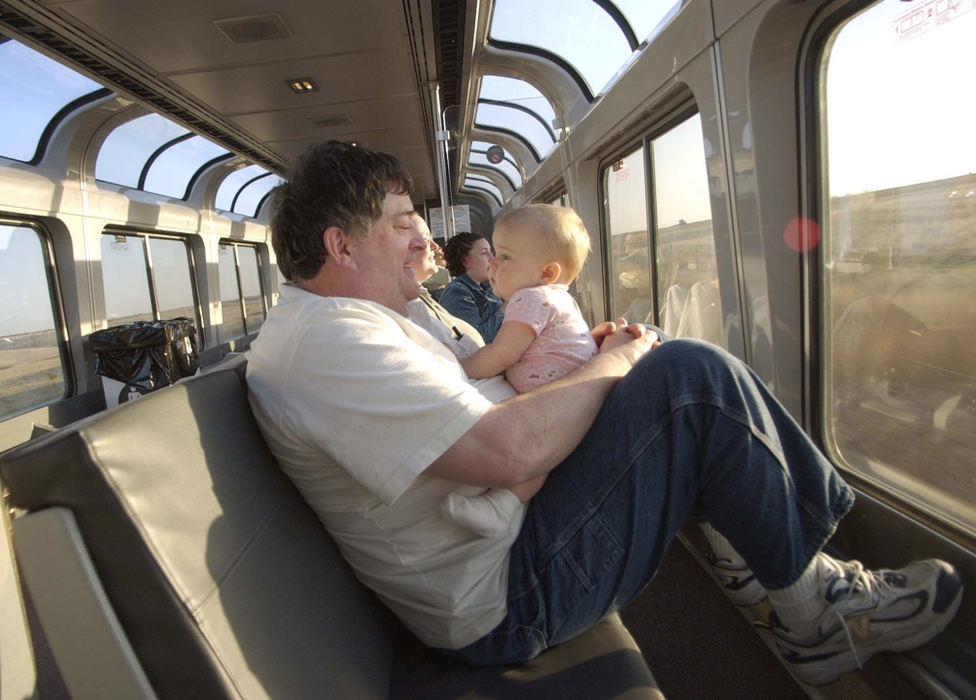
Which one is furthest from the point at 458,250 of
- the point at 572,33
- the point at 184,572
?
the point at 184,572

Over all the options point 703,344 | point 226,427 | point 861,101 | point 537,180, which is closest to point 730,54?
point 861,101

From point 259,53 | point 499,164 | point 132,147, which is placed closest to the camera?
point 259,53

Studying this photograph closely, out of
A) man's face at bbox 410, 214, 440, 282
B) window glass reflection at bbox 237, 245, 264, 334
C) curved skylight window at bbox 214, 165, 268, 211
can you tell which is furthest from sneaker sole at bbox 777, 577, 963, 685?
window glass reflection at bbox 237, 245, 264, 334

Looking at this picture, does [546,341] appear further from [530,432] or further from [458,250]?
[458,250]

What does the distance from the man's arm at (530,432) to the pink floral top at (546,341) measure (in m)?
0.20

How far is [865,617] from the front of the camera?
1.40 m

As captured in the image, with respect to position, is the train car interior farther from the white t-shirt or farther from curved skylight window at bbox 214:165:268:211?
curved skylight window at bbox 214:165:268:211

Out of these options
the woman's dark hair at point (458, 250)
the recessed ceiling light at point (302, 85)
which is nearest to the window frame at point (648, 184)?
the woman's dark hair at point (458, 250)

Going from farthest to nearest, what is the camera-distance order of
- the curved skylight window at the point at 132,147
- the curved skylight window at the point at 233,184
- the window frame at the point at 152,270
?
the curved skylight window at the point at 233,184
the window frame at the point at 152,270
the curved skylight window at the point at 132,147

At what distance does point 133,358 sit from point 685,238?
5.77m

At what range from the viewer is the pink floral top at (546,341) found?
1.71m

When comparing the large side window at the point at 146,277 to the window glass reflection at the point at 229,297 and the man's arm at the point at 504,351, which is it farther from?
the man's arm at the point at 504,351

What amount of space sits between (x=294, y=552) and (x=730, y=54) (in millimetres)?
2372

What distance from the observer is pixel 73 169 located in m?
6.09
